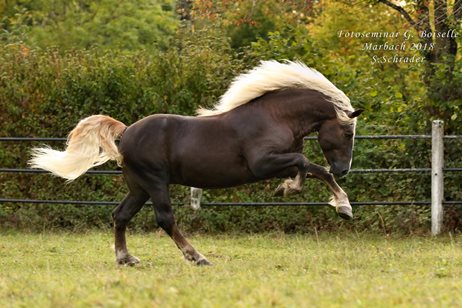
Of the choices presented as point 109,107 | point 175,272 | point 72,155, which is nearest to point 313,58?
point 109,107

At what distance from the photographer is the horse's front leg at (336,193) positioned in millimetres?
8945

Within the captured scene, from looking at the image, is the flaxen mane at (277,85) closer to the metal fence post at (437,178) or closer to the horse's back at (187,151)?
the horse's back at (187,151)

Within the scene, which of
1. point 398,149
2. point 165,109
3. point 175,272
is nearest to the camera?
point 175,272

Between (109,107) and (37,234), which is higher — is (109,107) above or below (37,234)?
above

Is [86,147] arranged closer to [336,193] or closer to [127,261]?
[127,261]

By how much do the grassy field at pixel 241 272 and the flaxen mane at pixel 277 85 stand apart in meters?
1.63

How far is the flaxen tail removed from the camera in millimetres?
9375

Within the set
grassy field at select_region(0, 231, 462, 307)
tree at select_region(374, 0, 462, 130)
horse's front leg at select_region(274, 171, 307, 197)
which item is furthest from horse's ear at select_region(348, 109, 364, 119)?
tree at select_region(374, 0, 462, 130)

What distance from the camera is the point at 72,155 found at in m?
9.47

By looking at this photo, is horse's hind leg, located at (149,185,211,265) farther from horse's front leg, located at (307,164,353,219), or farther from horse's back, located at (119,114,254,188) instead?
horse's front leg, located at (307,164,353,219)

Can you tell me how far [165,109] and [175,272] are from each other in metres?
6.44

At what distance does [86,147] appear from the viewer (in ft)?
30.9

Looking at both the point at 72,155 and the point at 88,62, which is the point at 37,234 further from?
the point at 72,155

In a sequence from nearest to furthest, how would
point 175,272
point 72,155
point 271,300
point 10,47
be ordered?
point 271,300, point 175,272, point 72,155, point 10,47
